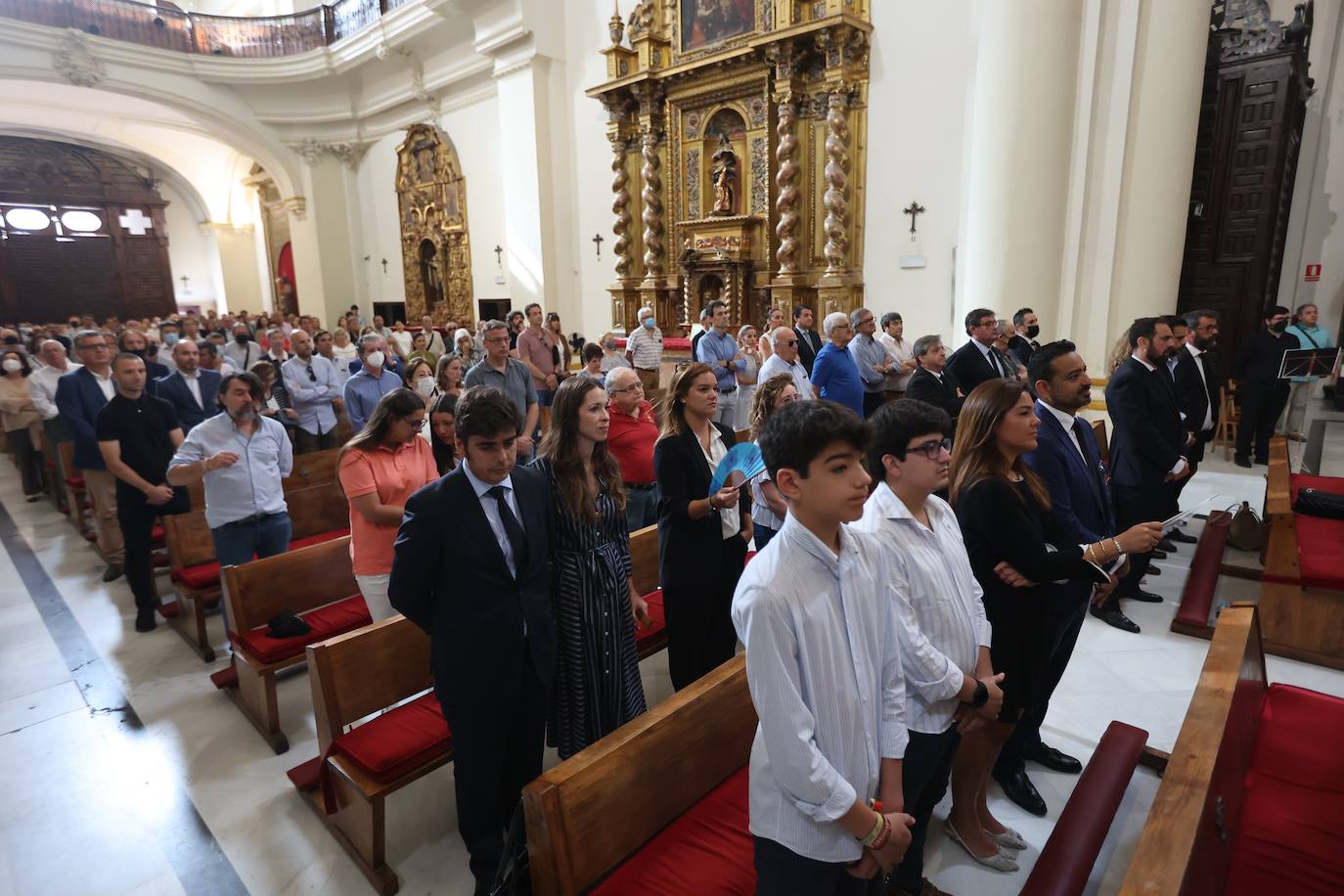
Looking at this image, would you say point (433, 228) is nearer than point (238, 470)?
No

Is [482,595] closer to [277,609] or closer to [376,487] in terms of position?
[376,487]

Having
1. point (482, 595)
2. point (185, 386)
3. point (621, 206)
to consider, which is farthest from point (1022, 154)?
point (185, 386)

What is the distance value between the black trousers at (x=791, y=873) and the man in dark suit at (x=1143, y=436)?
318cm

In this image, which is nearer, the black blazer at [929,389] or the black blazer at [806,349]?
the black blazer at [929,389]

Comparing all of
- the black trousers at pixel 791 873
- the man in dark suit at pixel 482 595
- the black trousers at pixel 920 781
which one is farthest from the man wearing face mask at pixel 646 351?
the black trousers at pixel 791 873

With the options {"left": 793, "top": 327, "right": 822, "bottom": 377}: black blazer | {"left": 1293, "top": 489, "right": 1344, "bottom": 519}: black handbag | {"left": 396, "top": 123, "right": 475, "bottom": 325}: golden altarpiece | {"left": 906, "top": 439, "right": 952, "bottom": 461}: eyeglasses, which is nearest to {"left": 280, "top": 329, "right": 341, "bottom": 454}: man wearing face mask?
{"left": 793, "top": 327, "right": 822, "bottom": 377}: black blazer

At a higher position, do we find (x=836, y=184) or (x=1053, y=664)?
(x=836, y=184)

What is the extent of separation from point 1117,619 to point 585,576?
3.34 m

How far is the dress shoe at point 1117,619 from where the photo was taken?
13.4 ft

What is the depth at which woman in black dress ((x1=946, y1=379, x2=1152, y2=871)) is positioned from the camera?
2.20 m

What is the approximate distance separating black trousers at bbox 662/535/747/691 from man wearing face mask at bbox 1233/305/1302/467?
655 cm

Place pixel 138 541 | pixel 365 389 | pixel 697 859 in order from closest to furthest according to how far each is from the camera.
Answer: pixel 697 859, pixel 138 541, pixel 365 389

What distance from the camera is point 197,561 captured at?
4375 mm

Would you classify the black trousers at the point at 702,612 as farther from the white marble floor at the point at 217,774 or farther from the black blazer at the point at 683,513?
the white marble floor at the point at 217,774
